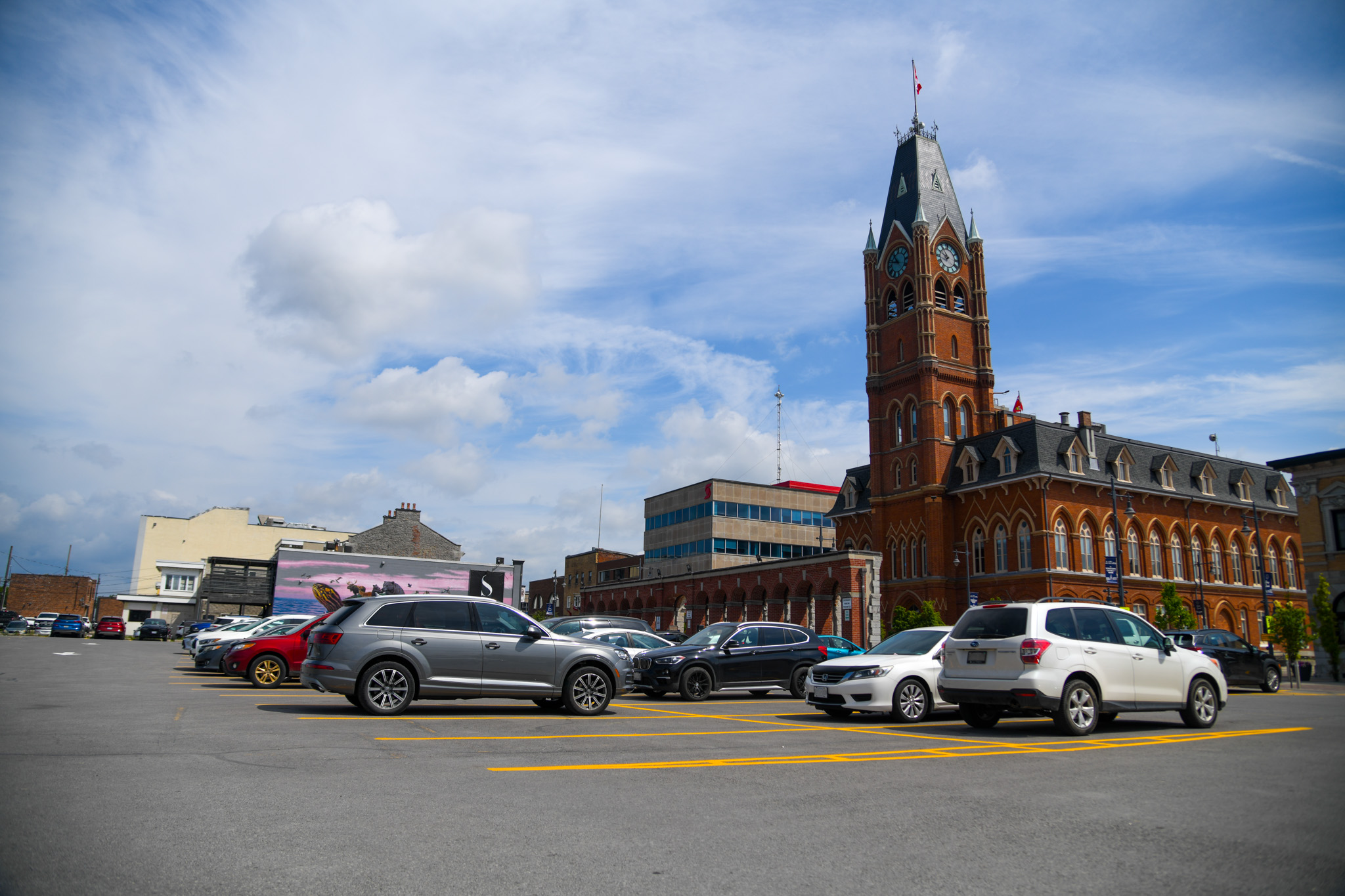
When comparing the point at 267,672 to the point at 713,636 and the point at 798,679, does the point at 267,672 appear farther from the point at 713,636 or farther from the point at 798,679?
the point at 798,679

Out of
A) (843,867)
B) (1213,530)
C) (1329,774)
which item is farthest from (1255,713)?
(1213,530)

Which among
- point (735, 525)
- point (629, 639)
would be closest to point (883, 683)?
point (629, 639)

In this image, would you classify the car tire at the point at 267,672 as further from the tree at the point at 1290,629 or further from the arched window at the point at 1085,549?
the arched window at the point at 1085,549

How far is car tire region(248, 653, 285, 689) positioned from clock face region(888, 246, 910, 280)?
52.6m

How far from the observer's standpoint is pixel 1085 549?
5012 centimetres

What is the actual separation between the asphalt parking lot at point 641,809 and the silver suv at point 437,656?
1.89 ft

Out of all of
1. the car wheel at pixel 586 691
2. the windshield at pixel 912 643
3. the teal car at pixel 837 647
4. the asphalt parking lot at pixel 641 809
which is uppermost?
the windshield at pixel 912 643

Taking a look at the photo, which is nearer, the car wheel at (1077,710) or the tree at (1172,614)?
the car wheel at (1077,710)

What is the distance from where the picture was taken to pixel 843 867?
14.7 feet

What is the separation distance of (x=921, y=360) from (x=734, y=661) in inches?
1711

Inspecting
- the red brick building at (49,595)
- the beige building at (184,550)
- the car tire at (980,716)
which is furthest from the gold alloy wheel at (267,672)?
the red brick building at (49,595)

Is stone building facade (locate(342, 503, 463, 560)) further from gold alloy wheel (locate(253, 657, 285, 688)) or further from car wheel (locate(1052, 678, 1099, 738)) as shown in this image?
car wheel (locate(1052, 678, 1099, 738))

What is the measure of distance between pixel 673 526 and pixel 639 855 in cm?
7669

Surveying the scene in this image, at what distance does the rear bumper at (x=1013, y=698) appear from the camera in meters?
10.1
